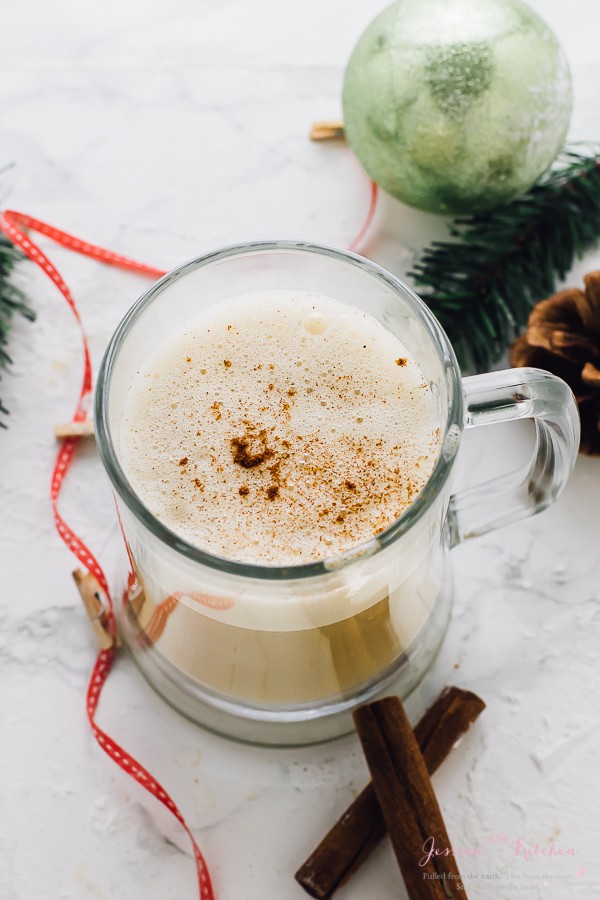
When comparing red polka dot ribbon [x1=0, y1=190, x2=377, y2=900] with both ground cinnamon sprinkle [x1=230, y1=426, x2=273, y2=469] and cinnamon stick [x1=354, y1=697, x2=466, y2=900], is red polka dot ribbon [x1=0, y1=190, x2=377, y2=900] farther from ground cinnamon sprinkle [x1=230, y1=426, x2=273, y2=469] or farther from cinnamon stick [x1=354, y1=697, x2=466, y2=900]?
ground cinnamon sprinkle [x1=230, y1=426, x2=273, y2=469]

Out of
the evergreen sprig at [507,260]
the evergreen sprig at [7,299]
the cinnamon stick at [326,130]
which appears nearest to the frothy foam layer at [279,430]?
the evergreen sprig at [507,260]

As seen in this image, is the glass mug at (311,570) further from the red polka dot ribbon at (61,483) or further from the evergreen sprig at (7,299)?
the evergreen sprig at (7,299)

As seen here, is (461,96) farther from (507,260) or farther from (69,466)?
(69,466)

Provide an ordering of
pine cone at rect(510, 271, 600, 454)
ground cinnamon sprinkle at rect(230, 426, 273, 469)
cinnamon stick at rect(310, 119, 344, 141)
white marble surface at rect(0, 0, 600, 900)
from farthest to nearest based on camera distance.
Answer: cinnamon stick at rect(310, 119, 344, 141) < pine cone at rect(510, 271, 600, 454) < white marble surface at rect(0, 0, 600, 900) < ground cinnamon sprinkle at rect(230, 426, 273, 469)

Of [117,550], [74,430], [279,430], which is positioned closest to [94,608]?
[117,550]

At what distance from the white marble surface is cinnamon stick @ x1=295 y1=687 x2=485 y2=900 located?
2cm

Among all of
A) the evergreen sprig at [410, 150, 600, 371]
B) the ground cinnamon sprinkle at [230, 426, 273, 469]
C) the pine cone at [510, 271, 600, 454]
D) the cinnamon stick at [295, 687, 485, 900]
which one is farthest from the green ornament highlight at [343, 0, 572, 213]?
the cinnamon stick at [295, 687, 485, 900]

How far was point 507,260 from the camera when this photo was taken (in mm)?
1188

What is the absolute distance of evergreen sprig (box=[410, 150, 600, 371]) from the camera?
117 cm

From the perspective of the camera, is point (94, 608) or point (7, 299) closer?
point (94, 608)

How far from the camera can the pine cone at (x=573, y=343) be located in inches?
44.3

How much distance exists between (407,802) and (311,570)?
333mm

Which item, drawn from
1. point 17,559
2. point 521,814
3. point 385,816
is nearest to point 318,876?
point 385,816

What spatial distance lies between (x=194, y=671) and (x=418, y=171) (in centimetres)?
62
